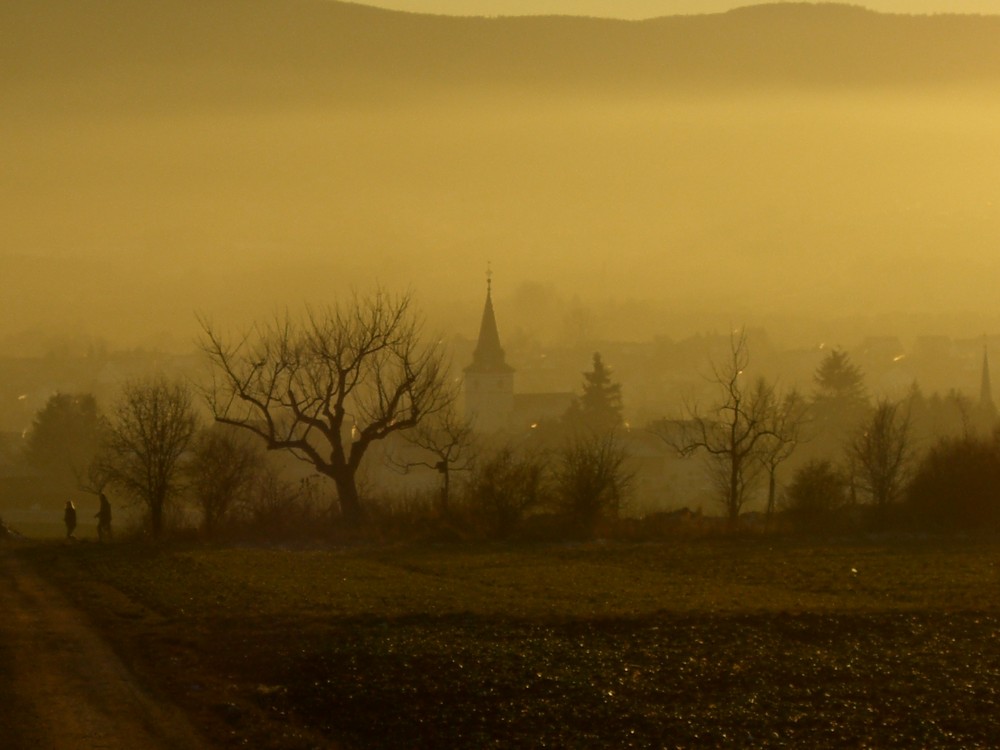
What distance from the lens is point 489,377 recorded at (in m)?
130

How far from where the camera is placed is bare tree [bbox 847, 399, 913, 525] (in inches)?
1725

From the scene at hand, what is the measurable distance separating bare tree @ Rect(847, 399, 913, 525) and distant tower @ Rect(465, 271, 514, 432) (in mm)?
79913

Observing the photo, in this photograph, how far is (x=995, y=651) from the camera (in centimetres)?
1697

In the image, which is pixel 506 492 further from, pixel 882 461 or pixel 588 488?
pixel 882 461

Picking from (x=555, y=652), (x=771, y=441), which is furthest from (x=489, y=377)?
(x=555, y=652)

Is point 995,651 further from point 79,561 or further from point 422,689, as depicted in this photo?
point 79,561

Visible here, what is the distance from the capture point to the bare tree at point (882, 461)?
1725 inches

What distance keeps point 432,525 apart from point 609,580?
13.6 m

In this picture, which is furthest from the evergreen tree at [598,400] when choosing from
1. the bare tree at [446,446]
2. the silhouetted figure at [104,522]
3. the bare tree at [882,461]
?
the silhouetted figure at [104,522]

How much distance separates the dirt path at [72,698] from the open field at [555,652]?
36 centimetres

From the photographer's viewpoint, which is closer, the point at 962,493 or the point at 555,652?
the point at 555,652

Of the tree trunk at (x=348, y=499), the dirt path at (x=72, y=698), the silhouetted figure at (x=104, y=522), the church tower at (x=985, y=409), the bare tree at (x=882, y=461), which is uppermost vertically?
the church tower at (x=985, y=409)

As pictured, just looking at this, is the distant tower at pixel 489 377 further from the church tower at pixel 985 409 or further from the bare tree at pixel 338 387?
the bare tree at pixel 338 387

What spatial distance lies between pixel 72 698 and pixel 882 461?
114ft
